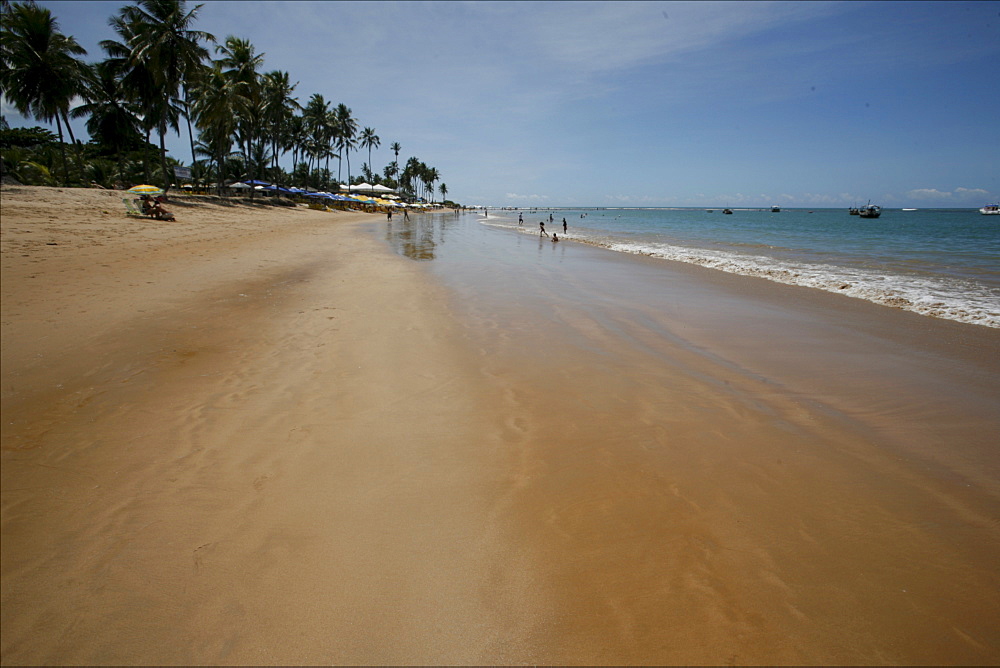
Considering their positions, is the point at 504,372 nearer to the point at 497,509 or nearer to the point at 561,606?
the point at 497,509

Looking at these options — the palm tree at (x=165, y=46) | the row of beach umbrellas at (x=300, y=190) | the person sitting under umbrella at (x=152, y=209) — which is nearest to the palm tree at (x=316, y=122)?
the row of beach umbrellas at (x=300, y=190)

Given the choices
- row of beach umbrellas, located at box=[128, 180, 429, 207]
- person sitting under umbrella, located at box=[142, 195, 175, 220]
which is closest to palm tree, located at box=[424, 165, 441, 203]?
row of beach umbrellas, located at box=[128, 180, 429, 207]

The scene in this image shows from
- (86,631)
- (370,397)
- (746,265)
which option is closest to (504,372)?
(370,397)

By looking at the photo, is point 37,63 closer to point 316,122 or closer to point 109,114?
point 109,114

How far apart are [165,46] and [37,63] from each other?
7.86m

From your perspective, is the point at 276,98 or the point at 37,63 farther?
the point at 276,98

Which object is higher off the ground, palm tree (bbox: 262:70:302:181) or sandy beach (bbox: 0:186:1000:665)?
palm tree (bbox: 262:70:302:181)

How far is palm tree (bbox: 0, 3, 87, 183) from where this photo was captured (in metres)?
25.9

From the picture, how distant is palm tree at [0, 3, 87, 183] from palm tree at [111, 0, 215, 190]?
11.9 feet

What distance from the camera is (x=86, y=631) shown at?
6.59 ft

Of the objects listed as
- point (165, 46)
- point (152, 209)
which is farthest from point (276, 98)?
point (152, 209)

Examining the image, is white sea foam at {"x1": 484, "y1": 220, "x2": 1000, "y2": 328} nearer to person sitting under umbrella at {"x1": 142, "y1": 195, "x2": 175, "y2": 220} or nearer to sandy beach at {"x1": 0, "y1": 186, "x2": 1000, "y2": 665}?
sandy beach at {"x1": 0, "y1": 186, "x2": 1000, "y2": 665}

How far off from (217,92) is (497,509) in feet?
143

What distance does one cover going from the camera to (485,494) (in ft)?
9.95
